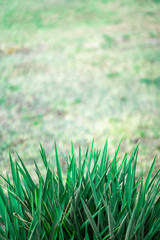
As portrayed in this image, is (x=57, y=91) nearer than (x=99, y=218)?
No

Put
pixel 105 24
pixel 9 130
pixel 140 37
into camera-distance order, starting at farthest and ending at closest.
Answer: pixel 105 24 → pixel 140 37 → pixel 9 130

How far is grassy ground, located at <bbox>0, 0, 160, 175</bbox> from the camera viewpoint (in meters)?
3.65

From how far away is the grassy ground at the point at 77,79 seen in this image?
3.65 m

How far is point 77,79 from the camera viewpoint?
16.8ft

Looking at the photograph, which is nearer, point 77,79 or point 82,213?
point 82,213

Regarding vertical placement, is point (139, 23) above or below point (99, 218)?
below

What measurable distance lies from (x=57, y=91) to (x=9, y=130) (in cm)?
129

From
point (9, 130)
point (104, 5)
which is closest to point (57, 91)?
point (9, 130)

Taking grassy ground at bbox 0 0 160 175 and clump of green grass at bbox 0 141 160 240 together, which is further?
grassy ground at bbox 0 0 160 175

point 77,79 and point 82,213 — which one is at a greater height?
point 82,213

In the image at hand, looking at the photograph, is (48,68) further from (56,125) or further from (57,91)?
(56,125)

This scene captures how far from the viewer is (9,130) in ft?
12.2

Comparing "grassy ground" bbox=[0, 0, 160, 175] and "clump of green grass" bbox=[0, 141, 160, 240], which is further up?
"clump of green grass" bbox=[0, 141, 160, 240]

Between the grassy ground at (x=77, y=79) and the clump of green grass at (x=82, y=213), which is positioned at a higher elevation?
the clump of green grass at (x=82, y=213)
